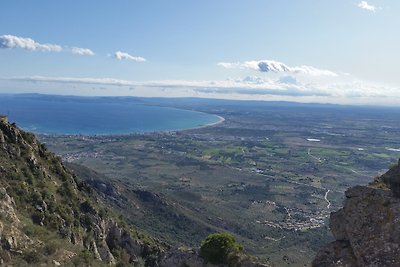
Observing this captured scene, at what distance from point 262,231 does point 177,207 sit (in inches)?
1011

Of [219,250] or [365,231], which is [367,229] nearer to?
[365,231]

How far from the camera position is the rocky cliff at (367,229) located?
2369 centimetres

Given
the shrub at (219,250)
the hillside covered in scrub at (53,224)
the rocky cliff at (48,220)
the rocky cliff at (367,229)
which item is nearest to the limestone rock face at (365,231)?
the rocky cliff at (367,229)

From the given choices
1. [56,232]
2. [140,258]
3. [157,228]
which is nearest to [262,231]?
[157,228]

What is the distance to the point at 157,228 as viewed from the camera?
10975 cm

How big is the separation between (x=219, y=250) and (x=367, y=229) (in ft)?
43.8

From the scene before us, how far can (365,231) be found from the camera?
2545cm

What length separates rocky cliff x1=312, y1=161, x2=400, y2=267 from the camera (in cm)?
2369

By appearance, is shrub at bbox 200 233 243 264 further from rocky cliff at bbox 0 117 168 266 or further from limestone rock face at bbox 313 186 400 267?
limestone rock face at bbox 313 186 400 267

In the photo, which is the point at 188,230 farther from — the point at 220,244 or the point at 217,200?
the point at 220,244

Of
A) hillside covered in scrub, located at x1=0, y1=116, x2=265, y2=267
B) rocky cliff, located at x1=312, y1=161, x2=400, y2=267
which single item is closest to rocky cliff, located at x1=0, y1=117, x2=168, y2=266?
hillside covered in scrub, located at x1=0, y1=116, x2=265, y2=267

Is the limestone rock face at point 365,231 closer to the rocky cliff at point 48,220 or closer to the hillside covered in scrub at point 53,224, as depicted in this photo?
the hillside covered in scrub at point 53,224

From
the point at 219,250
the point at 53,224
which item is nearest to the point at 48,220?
the point at 53,224

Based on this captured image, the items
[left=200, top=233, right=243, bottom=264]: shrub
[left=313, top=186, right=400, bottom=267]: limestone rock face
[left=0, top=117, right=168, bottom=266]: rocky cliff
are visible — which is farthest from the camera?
[left=200, top=233, right=243, bottom=264]: shrub
